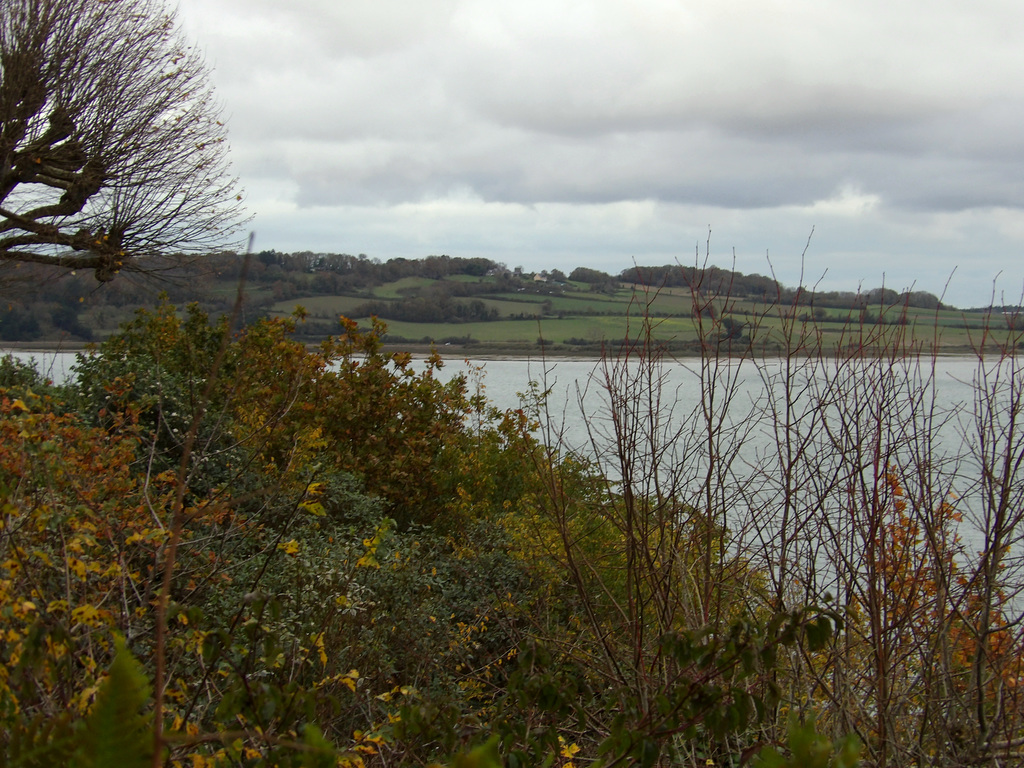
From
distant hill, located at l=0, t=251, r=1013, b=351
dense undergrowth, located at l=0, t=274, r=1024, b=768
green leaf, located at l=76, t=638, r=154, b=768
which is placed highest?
distant hill, located at l=0, t=251, r=1013, b=351

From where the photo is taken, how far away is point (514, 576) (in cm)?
854

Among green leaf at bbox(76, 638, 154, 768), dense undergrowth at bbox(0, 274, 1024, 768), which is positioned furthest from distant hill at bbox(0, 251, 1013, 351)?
green leaf at bbox(76, 638, 154, 768)

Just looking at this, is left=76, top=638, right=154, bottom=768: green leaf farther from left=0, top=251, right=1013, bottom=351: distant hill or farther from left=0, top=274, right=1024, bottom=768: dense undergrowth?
left=0, top=251, right=1013, bottom=351: distant hill

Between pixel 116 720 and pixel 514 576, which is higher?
pixel 116 720

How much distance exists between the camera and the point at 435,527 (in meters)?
10.7

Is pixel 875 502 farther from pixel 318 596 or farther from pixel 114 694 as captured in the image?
pixel 114 694

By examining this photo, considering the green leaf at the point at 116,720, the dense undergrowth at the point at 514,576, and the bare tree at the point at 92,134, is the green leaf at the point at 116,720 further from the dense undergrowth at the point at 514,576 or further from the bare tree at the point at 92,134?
the bare tree at the point at 92,134

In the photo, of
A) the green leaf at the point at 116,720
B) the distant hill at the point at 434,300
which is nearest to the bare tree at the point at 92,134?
the distant hill at the point at 434,300

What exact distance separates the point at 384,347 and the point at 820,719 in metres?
8.31

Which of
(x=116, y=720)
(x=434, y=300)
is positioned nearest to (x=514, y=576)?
(x=116, y=720)

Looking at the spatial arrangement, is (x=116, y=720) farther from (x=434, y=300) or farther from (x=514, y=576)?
(x=434, y=300)

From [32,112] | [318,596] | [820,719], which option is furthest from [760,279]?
[32,112]

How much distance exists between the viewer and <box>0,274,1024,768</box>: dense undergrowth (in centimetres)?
251

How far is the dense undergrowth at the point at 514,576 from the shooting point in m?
2.51
